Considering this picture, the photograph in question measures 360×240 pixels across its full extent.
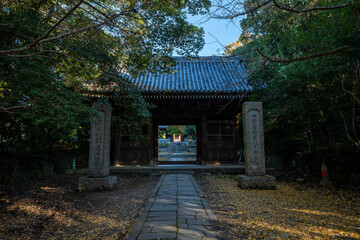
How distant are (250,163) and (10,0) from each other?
21.9 feet

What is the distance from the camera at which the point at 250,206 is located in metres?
4.26

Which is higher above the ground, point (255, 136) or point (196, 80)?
point (196, 80)

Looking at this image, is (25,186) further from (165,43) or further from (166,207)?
(165,43)

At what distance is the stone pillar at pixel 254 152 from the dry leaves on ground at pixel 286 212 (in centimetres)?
27

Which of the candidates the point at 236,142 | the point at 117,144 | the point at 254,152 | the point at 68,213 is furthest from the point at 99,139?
the point at 236,142

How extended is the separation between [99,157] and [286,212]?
483cm

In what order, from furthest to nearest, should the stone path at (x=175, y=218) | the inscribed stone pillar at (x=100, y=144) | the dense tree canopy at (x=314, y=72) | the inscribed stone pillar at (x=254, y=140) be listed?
the inscribed stone pillar at (x=254, y=140) < the inscribed stone pillar at (x=100, y=144) < the dense tree canopy at (x=314, y=72) < the stone path at (x=175, y=218)

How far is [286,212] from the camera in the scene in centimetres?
388

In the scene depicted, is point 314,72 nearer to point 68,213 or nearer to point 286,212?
point 286,212

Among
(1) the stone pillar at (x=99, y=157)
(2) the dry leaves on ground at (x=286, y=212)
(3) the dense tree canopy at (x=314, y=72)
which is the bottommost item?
(2) the dry leaves on ground at (x=286, y=212)

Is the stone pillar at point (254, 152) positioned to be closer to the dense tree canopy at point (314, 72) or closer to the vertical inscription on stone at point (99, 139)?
the dense tree canopy at point (314, 72)

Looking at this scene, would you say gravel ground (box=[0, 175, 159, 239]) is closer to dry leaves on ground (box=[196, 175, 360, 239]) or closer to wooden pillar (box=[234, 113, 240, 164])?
dry leaves on ground (box=[196, 175, 360, 239])

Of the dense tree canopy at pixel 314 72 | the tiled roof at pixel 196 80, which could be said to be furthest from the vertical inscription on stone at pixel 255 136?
the tiled roof at pixel 196 80

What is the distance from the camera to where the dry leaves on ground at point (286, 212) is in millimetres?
2967
